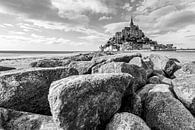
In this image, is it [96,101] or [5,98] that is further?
[5,98]

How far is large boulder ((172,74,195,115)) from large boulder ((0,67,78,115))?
327 cm

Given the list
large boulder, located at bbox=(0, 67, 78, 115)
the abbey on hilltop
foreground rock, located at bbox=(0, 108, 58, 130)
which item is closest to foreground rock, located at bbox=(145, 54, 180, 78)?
large boulder, located at bbox=(0, 67, 78, 115)

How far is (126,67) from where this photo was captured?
3.98 metres

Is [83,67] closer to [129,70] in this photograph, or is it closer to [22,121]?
[129,70]

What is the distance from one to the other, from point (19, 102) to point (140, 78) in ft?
11.3

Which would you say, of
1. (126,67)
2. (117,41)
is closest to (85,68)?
(126,67)

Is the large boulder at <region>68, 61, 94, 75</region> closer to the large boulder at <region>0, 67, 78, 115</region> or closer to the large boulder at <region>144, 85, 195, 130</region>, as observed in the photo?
the large boulder at <region>0, 67, 78, 115</region>

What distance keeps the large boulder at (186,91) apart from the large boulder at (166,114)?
330mm

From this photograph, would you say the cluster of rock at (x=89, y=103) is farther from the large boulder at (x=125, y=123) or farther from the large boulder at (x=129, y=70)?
the large boulder at (x=129, y=70)

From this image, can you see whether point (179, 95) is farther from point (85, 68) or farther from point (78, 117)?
point (85, 68)

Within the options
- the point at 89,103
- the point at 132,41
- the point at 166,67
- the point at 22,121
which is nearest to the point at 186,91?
the point at 89,103

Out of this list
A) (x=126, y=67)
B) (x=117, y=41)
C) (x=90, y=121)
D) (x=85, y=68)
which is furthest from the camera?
(x=117, y=41)

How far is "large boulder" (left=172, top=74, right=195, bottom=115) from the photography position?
10.4ft

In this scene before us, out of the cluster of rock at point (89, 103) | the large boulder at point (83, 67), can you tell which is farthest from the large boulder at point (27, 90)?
the large boulder at point (83, 67)
